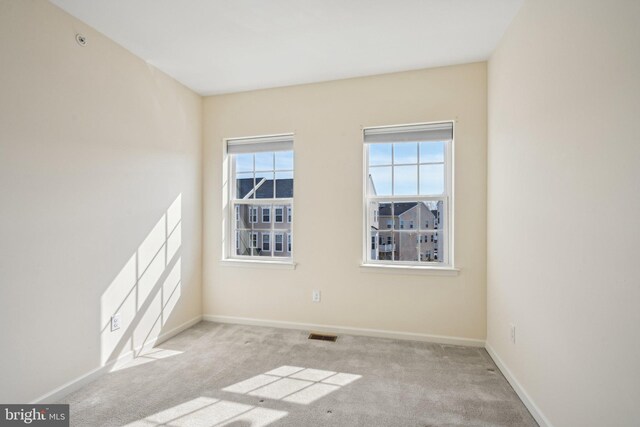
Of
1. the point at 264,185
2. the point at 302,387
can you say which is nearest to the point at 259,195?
the point at 264,185

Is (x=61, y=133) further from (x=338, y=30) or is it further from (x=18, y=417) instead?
(x=338, y=30)

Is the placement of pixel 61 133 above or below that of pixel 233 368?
above

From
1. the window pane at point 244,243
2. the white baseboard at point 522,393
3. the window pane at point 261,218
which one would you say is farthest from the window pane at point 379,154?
the white baseboard at point 522,393

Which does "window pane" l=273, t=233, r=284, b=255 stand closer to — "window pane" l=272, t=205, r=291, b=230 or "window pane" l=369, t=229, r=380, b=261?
"window pane" l=272, t=205, r=291, b=230

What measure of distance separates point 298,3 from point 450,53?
1429 millimetres

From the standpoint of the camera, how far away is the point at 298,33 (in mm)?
2227

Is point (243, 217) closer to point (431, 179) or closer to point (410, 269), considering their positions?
point (410, 269)

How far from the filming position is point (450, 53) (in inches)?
98.2

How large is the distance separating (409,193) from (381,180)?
12.4 inches

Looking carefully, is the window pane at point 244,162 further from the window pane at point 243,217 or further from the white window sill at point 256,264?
the white window sill at point 256,264

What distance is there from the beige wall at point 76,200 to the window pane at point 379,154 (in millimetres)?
2079

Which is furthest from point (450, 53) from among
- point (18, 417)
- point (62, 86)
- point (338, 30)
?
point (18, 417)

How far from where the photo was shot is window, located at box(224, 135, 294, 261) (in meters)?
3.24

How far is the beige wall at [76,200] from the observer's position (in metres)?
1.67
